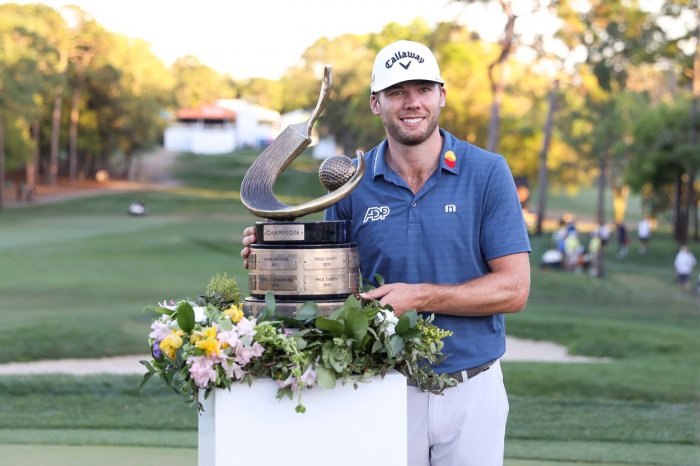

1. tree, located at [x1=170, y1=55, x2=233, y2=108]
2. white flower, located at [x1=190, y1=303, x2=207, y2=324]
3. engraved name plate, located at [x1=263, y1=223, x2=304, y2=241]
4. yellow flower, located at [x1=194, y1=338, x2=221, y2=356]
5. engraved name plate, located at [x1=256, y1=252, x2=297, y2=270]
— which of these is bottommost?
yellow flower, located at [x1=194, y1=338, x2=221, y2=356]

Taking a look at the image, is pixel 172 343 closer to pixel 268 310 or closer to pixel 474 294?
pixel 268 310

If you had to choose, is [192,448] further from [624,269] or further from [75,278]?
[624,269]

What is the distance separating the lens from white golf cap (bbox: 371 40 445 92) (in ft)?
14.9

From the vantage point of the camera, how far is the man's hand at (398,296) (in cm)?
434

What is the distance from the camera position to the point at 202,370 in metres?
3.98

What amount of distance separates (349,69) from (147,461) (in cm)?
7234

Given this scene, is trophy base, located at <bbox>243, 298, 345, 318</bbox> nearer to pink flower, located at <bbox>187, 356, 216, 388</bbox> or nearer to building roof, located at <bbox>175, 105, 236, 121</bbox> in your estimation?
pink flower, located at <bbox>187, 356, 216, 388</bbox>

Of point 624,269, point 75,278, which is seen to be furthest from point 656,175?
point 75,278

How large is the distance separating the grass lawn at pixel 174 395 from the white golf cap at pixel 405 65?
447cm

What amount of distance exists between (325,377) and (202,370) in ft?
1.40

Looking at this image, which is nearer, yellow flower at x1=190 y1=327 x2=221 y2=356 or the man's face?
yellow flower at x1=190 y1=327 x2=221 y2=356

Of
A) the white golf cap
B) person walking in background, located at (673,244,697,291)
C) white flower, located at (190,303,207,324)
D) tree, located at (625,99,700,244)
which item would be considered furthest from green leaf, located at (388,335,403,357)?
tree, located at (625,99,700,244)

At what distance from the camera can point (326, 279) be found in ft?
14.4

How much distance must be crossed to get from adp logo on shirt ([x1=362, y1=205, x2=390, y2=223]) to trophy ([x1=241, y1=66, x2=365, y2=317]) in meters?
0.14
